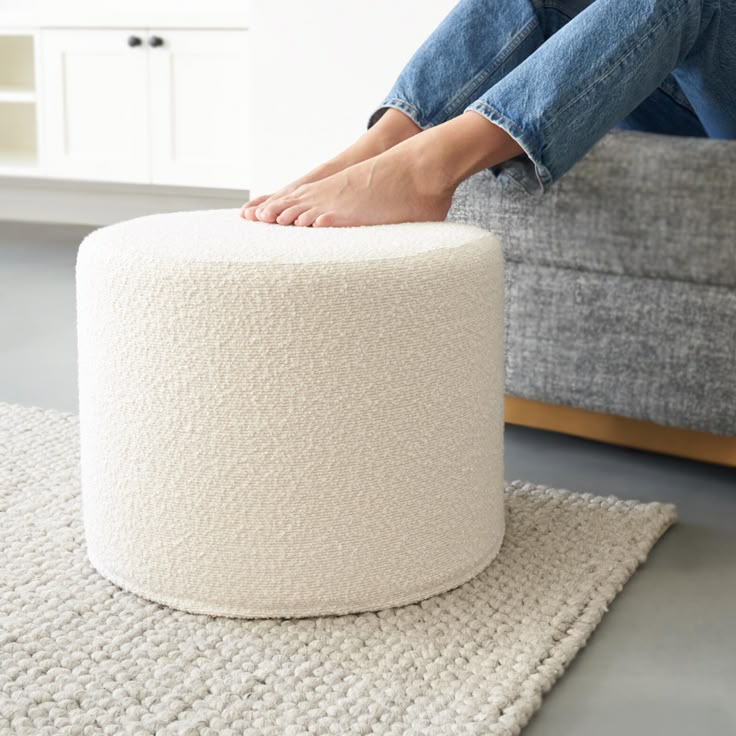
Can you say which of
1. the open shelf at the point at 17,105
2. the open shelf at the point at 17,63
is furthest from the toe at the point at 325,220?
the open shelf at the point at 17,63

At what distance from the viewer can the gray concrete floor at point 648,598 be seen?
96 cm

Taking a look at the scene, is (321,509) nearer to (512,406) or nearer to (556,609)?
(556,609)

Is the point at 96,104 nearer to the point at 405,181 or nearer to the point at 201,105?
the point at 201,105

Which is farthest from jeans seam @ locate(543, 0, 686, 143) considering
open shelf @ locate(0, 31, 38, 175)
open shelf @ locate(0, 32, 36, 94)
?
open shelf @ locate(0, 32, 36, 94)

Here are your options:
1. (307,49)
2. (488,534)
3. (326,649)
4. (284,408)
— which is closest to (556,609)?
(488,534)

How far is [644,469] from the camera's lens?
154cm

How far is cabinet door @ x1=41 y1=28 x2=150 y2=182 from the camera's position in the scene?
122 inches

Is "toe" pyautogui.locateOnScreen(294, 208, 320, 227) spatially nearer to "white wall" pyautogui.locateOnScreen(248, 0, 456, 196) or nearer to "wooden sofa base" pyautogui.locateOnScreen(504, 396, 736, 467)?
"wooden sofa base" pyautogui.locateOnScreen(504, 396, 736, 467)

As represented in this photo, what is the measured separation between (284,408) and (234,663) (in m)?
0.23

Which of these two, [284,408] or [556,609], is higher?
[284,408]

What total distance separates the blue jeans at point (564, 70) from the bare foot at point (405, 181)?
3cm

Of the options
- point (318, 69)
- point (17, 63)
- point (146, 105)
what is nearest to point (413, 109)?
point (318, 69)

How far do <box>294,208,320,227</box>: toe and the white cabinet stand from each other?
190 cm

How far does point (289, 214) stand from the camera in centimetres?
119
